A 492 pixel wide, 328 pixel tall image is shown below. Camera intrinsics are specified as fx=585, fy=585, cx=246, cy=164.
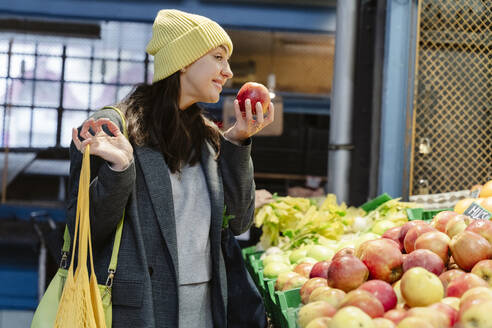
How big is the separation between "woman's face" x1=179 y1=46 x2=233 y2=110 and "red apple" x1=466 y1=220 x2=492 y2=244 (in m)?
1.00

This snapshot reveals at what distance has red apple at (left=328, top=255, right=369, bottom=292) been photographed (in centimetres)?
180

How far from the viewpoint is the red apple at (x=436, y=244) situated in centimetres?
193

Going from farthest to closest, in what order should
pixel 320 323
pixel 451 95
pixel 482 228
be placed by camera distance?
pixel 451 95 < pixel 482 228 < pixel 320 323

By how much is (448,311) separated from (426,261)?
36cm

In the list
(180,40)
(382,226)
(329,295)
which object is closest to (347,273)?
(329,295)

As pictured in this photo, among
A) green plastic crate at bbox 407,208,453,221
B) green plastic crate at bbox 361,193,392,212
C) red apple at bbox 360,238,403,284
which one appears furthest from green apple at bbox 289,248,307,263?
red apple at bbox 360,238,403,284

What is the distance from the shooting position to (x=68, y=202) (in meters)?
1.89

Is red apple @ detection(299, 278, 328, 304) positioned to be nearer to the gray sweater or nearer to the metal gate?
the gray sweater

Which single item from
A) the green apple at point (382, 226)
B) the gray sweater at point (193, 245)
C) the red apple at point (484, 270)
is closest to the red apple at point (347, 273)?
the red apple at point (484, 270)

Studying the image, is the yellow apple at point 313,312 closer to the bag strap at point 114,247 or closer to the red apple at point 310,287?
the red apple at point 310,287

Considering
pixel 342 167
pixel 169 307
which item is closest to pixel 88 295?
pixel 169 307

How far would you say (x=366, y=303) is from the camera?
1515 millimetres

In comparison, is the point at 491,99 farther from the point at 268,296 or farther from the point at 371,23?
the point at 268,296

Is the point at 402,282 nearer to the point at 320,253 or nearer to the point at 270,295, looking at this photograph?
the point at 270,295
